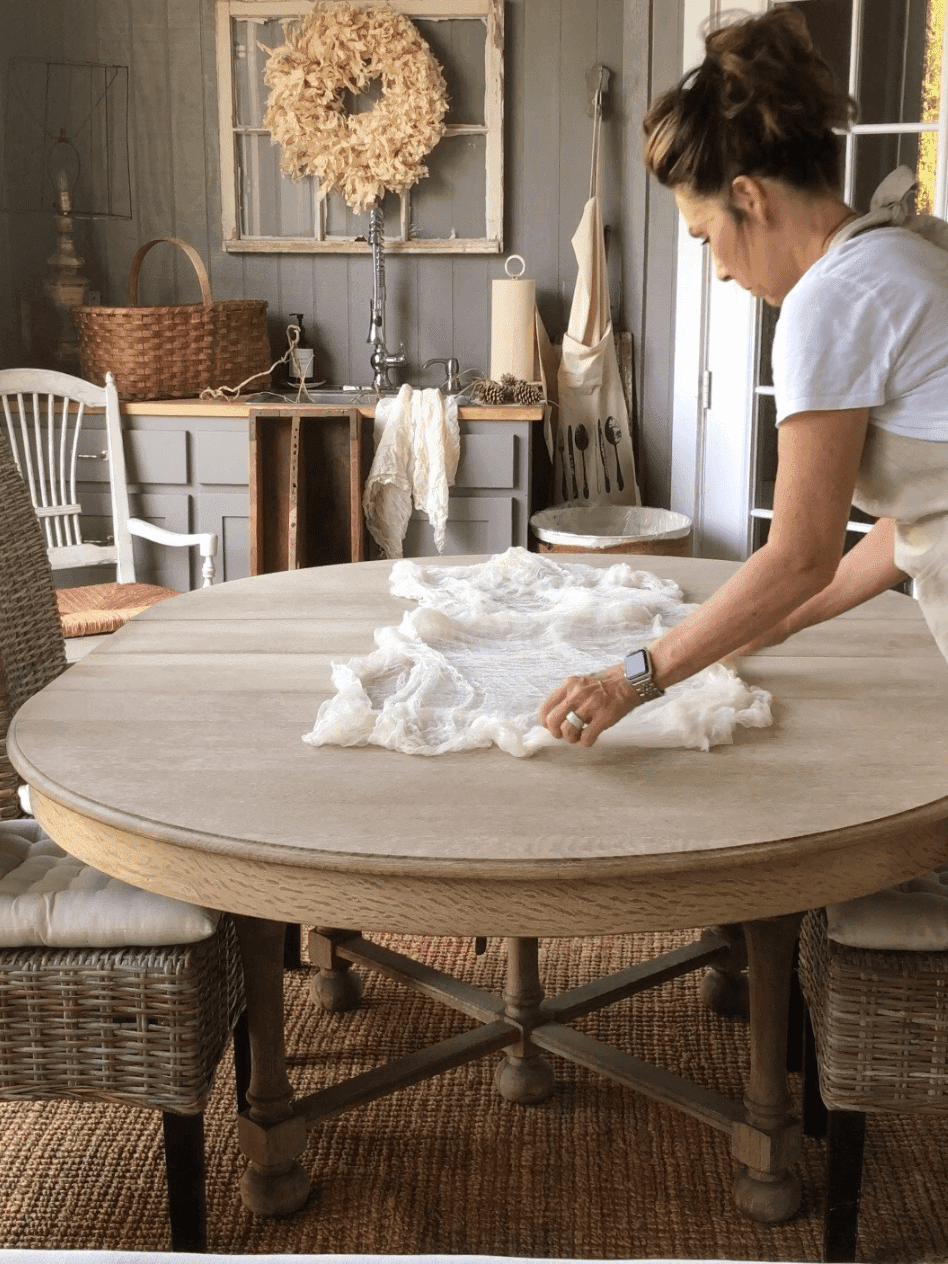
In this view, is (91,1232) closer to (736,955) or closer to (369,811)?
(369,811)

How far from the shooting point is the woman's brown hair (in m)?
1.41

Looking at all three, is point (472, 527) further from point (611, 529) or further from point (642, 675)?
point (642, 675)

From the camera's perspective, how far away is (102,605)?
3260mm

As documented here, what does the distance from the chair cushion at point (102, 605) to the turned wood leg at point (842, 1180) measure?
1.91 m

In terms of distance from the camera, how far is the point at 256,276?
443cm

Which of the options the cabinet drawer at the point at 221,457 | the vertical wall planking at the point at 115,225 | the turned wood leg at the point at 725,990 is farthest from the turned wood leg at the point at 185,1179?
the vertical wall planking at the point at 115,225

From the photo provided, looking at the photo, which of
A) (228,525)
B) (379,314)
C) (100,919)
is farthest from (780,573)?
(379,314)

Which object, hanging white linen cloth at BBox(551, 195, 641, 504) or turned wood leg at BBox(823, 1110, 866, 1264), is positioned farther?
hanging white linen cloth at BBox(551, 195, 641, 504)

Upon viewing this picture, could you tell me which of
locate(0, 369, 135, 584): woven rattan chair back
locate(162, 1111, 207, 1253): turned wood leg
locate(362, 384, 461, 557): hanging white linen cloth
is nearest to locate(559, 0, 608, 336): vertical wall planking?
locate(362, 384, 461, 557): hanging white linen cloth

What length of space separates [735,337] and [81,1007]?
9.54 ft

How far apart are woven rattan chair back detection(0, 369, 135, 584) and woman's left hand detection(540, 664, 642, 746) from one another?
7.93ft

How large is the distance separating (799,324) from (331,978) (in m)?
1.50

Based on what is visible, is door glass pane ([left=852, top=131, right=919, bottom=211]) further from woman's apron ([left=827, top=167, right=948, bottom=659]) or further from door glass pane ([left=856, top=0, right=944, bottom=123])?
woman's apron ([left=827, top=167, right=948, bottom=659])

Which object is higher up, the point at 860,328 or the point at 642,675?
the point at 860,328
